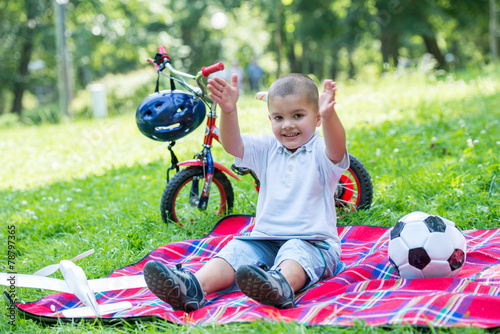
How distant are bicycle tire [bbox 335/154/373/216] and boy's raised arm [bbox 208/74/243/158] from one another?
104cm

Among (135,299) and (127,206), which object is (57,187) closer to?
(127,206)

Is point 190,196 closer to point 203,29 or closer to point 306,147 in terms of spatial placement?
point 306,147

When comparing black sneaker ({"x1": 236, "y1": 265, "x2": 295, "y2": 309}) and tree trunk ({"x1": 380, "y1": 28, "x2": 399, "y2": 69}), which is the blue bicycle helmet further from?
tree trunk ({"x1": 380, "y1": 28, "x2": 399, "y2": 69})

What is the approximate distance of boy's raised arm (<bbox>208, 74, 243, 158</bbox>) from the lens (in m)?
2.60

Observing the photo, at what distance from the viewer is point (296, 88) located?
2721mm

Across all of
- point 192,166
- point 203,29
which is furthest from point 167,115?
point 203,29

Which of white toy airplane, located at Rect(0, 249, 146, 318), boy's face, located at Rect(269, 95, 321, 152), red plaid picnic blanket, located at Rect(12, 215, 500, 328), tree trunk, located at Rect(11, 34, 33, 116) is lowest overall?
red plaid picnic blanket, located at Rect(12, 215, 500, 328)

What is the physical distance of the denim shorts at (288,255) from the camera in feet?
8.55

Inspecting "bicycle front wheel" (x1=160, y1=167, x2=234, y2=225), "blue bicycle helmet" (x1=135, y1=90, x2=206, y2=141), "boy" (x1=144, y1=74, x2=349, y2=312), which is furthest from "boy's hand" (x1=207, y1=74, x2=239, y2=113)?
"bicycle front wheel" (x1=160, y1=167, x2=234, y2=225)

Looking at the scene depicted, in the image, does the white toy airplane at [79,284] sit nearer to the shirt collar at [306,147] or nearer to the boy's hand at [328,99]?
the shirt collar at [306,147]

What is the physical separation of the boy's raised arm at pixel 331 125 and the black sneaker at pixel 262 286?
0.71 metres

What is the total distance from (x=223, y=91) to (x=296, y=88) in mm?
394

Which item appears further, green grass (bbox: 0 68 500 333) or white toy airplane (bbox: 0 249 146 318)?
green grass (bbox: 0 68 500 333)

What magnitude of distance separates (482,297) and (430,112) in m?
5.01
